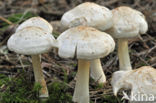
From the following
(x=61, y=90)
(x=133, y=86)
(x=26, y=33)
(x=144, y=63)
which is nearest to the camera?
(x=133, y=86)

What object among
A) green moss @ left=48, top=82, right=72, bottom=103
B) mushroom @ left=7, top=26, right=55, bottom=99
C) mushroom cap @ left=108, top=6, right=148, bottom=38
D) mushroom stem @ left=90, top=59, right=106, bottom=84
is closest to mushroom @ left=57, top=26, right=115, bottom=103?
mushroom @ left=7, top=26, right=55, bottom=99

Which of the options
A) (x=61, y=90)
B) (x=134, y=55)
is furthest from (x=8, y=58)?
(x=134, y=55)

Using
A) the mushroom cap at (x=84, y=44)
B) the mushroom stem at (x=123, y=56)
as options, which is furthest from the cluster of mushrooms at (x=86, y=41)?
the mushroom stem at (x=123, y=56)

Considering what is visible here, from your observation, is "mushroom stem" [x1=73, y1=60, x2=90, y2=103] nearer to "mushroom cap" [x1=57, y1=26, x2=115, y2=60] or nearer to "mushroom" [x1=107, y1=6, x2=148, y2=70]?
"mushroom cap" [x1=57, y1=26, x2=115, y2=60]

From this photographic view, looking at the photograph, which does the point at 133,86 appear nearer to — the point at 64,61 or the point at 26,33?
the point at 26,33

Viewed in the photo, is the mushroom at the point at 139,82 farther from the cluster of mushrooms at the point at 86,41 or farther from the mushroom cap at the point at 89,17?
the mushroom cap at the point at 89,17

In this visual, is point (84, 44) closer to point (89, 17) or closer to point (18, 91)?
point (89, 17)
